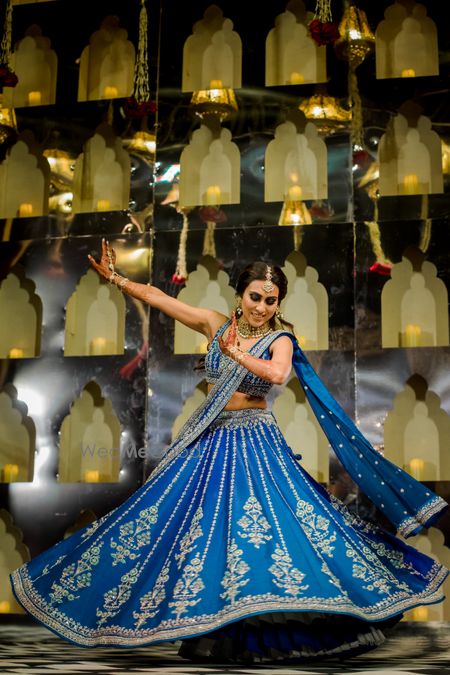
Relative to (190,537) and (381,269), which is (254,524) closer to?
(190,537)

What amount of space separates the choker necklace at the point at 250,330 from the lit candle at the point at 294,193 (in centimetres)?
146

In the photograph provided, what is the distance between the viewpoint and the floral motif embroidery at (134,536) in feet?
10.5

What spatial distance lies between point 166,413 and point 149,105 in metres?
1.72

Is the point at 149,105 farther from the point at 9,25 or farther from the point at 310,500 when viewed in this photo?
the point at 310,500

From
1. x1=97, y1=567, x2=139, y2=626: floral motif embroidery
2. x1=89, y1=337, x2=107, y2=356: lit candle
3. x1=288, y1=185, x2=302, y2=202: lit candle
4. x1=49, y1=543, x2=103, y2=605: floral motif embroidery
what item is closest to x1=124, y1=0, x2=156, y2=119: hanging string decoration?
x1=288, y1=185, x2=302, y2=202: lit candle

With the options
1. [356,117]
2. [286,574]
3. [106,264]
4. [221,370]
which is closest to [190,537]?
[286,574]

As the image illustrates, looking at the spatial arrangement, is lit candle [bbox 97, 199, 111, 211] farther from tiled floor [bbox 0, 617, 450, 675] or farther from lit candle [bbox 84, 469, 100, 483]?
tiled floor [bbox 0, 617, 450, 675]

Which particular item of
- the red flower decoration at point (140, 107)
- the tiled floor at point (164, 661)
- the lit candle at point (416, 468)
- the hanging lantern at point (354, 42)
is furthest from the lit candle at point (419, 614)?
the red flower decoration at point (140, 107)

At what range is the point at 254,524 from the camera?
3.06m

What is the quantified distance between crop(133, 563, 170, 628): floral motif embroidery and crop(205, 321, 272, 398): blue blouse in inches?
31.1

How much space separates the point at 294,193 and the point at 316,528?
2325mm

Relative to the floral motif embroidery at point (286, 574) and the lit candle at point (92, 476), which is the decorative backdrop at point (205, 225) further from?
the floral motif embroidery at point (286, 574)

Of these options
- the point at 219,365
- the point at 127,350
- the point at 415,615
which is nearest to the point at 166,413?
the point at 127,350

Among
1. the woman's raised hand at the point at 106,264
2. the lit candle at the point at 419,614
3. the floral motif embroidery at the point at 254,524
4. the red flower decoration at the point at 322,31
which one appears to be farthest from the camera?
the lit candle at the point at 419,614
